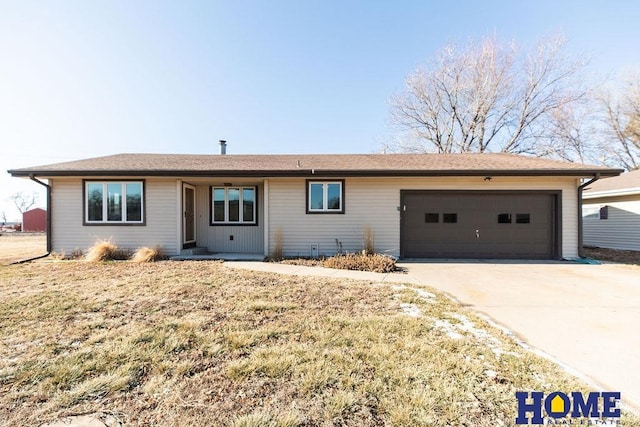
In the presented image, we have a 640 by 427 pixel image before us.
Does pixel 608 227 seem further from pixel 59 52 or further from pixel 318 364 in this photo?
pixel 59 52

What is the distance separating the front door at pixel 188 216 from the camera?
9.45 metres

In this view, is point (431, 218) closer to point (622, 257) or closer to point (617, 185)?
point (622, 257)

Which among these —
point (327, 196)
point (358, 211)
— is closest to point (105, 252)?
point (327, 196)

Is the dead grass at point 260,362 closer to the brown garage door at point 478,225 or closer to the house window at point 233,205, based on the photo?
the brown garage door at point 478,225

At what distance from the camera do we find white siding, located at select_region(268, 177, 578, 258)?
915cm

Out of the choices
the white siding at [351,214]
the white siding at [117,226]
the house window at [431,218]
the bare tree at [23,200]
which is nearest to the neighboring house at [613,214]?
the white siding at [351,214]

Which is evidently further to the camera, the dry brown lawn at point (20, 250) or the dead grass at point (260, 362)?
the dry brown lawn at point (20, 250)

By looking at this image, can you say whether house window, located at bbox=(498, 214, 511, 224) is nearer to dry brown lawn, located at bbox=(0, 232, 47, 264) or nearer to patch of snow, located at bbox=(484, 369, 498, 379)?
patch of snow, located at bbox=(484, 369, 498, 379)

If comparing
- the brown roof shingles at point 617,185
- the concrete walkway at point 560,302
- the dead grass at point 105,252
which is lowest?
the concrete walkway at point 560,302

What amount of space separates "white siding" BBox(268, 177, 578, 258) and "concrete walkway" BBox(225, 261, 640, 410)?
157 centimetres

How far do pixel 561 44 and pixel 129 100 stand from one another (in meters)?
24.8

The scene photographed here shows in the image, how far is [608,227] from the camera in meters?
11.7

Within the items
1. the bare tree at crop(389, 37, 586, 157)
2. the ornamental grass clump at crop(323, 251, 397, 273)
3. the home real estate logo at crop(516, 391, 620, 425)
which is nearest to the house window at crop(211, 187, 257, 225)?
the ornamental grass clump at crop(323, 251, 397, 273)

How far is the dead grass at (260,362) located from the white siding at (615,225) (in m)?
11.6
